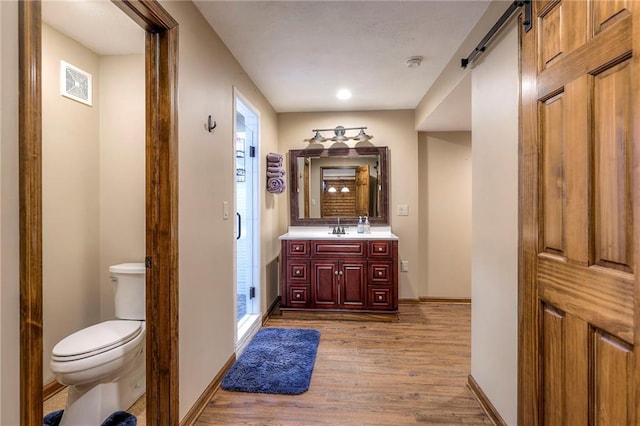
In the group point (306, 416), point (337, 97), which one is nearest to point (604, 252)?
point (306, 416)

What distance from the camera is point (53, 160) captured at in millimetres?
2074

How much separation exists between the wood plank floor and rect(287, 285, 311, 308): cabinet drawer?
14.0 inches

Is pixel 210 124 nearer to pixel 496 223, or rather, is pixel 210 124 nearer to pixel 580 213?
pixel 496 223

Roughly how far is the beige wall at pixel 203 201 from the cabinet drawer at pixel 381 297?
1524 millimetres

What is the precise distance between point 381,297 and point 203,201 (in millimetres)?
2159

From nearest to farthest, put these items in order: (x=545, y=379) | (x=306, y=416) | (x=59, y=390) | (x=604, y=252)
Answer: (x=604, y=252), (x=545, y=379), (x=306, y=416), (x=59, y=390)

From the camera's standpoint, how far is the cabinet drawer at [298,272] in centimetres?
341

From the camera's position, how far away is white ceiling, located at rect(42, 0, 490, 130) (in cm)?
185

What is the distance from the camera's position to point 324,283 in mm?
3381

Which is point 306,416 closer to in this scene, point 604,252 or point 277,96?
point 604,252

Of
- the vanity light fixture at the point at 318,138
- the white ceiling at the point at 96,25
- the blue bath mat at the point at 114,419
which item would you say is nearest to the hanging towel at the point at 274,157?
the vanity light fixture at the point at 318,138

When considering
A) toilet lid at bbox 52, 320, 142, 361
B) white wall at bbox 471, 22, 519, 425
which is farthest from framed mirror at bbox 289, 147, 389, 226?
toilet lid at bbox 52, 320, 142, 361

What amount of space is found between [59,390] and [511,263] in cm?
282

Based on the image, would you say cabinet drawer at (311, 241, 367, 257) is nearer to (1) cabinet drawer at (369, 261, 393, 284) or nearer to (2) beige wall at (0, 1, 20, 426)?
(1) cabinet drawer at (369, 261, 393, 284)
